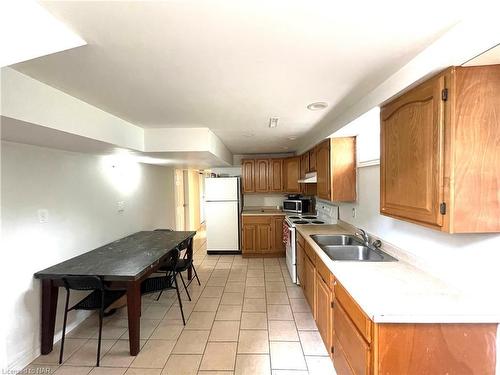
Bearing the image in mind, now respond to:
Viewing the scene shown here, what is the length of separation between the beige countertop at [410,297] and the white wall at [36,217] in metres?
2.53

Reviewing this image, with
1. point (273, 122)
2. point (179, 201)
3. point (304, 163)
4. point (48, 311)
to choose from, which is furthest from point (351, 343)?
point (179, 201)

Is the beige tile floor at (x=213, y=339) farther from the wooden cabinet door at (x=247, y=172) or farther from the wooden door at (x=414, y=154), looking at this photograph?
the wooden cabinet door at (x=247, y=172)

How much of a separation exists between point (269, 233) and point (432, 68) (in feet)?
12.9

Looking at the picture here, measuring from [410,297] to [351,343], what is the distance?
46cm

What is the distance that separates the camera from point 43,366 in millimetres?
1934

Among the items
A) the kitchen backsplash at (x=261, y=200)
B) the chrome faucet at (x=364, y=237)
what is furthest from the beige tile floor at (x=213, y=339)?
the kitchen backsplash at (x=261, y=200)

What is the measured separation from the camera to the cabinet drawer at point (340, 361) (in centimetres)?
145

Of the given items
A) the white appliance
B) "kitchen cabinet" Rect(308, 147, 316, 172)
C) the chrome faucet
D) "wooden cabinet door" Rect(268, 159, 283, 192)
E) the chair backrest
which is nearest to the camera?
the chair backrest

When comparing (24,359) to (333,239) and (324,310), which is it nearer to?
(324,310)

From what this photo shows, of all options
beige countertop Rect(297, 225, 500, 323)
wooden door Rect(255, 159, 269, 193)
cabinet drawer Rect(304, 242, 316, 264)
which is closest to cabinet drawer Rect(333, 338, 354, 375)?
beige countertop Rect(297, 225, 500, 323)

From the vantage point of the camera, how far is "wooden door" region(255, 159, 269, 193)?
5.24 meters

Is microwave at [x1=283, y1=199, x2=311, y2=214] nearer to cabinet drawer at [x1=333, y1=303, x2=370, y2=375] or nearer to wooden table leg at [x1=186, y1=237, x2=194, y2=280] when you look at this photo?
wooden table leg at [x1=186, y1=237, x2=194, y2=280]

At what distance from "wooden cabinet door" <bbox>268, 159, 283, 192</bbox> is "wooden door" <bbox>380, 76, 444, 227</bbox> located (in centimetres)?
353

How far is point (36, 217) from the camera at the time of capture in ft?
6.75
